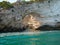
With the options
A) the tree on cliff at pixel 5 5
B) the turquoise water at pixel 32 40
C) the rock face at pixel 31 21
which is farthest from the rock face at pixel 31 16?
the turquoise water at pixel 32 40

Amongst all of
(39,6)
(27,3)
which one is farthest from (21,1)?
(39,6)

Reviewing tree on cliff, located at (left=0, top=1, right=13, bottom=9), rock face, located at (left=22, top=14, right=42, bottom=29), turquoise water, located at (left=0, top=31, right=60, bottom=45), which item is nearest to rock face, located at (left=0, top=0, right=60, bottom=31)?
rock face, located at (left=22, top=14, right=42, bottom=29)

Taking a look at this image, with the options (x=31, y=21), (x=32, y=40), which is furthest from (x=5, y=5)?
(x=32, y=40)

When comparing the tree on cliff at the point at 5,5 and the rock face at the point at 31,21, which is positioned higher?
the tree on cliff at the point at 5,5

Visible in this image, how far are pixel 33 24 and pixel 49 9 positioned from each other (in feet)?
15.5

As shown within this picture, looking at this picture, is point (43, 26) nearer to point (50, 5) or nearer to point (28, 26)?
point (28, 26)

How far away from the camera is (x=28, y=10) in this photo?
44.1 metres

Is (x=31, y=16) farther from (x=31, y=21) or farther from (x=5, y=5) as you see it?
(x=5, y=5)

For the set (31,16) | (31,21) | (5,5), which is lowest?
(31,21)

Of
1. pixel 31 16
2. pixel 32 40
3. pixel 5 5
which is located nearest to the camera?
pixel 32 40

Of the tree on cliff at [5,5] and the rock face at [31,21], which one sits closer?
the rock face at [31,21]

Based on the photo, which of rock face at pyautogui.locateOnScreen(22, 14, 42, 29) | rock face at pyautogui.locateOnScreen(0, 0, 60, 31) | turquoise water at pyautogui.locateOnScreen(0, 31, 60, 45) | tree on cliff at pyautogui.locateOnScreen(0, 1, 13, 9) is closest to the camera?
turquoise water at pyautogui.locateOnScreen(0, 31, 60, 45)

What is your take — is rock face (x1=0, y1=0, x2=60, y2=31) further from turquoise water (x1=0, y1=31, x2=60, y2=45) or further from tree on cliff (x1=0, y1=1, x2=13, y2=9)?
turquoise water (x1=0, y1=31, x2=60, y2=45)

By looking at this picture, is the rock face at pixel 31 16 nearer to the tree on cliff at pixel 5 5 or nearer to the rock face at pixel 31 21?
the rock face at pixel 31 21
